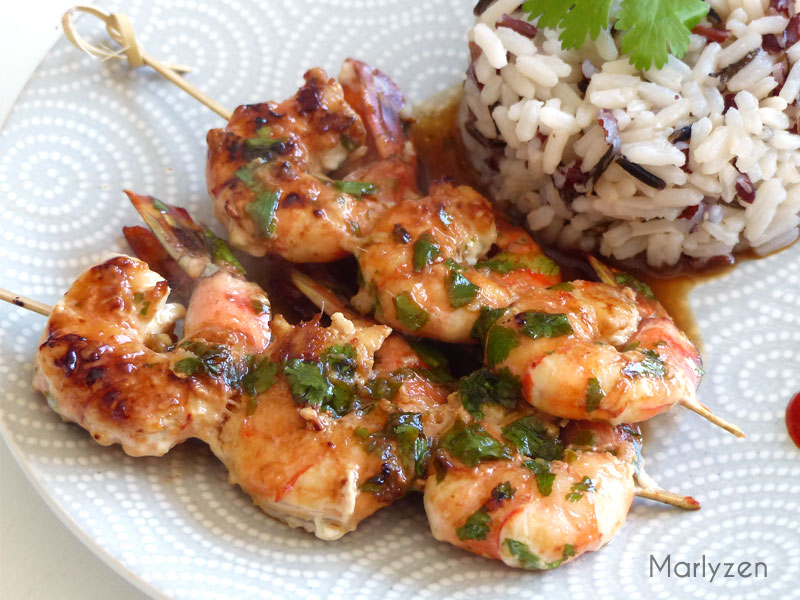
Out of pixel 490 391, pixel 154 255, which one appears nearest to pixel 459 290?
pixel 490 391

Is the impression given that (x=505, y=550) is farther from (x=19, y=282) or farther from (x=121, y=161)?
(x=121, y=161)

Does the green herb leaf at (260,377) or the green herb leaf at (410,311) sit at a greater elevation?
the green herb leaf at (260,377)

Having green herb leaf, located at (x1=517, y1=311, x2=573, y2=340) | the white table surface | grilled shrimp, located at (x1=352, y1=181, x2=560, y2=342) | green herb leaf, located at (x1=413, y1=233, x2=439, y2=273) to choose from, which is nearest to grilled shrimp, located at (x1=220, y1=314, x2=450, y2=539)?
grilled shrimp, located at (x1=352, y1=181, x2=560, y2=342)

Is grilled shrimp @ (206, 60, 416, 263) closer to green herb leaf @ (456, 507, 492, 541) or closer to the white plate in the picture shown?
the white plate

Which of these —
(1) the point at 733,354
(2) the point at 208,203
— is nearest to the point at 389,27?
(2) the point at 208,203

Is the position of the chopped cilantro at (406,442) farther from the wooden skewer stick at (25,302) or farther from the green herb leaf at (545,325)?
the wooden skewer stick at (25,302)

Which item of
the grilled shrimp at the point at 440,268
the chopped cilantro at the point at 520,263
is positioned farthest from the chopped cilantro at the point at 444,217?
the chopped cilantro at the point at 520,263
